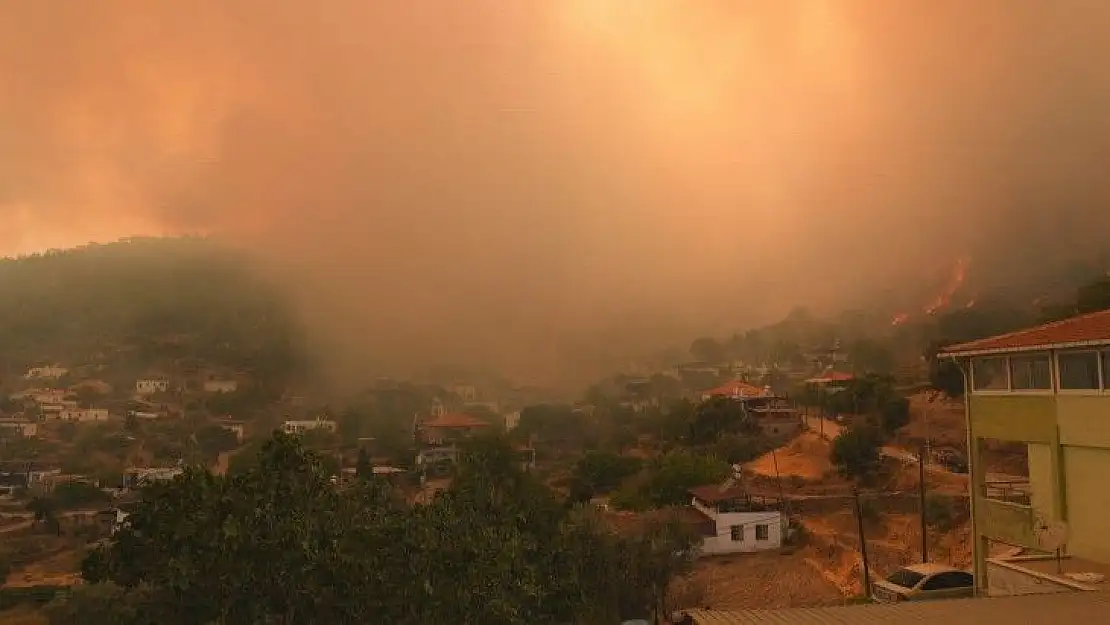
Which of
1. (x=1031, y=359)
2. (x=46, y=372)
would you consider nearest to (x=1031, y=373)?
(x=1031, y=359)

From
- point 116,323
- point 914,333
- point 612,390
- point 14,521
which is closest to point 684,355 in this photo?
point 612,390

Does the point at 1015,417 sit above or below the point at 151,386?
below

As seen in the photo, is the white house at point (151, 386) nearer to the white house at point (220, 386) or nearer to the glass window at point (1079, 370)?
the white house at point (220, 386)

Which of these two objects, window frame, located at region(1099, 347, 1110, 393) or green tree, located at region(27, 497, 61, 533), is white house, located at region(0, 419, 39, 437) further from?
window frame, located at region(1099, 347, 1110, 393)

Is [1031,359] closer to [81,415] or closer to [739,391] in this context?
[739,391]

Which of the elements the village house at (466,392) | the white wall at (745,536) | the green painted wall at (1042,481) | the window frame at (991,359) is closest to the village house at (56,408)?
the village house at (466,392)

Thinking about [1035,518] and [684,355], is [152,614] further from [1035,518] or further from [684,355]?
[684,355]
